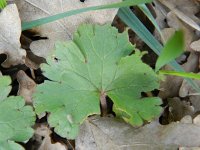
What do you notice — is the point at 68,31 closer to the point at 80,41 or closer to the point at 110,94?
the point at 80,41

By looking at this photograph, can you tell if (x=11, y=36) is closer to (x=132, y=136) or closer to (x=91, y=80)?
(x=91, y=80)

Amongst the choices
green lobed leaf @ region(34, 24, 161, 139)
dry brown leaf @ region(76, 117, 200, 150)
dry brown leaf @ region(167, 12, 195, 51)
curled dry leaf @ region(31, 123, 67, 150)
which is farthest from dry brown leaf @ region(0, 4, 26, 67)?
dry brown leaf @ region(167, 12, 195, 51)

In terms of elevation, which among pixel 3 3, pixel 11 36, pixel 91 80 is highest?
pixel 3 3

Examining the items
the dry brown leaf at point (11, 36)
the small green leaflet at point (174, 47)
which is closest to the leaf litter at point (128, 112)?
the dry brown leaf at point (11, 36)

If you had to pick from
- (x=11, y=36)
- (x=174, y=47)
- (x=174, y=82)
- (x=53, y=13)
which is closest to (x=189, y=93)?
(x=174, y=82)

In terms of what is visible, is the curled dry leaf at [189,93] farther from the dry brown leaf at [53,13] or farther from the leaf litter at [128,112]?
the dry brown leaf at [53,13]

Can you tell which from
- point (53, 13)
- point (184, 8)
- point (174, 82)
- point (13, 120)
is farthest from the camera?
point (184, 8)
